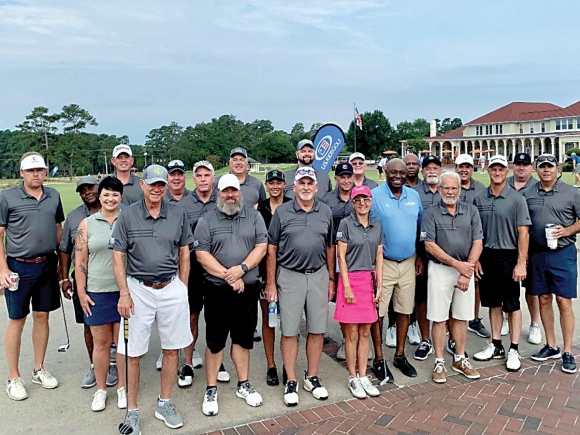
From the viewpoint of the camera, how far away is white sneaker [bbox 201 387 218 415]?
423 cm

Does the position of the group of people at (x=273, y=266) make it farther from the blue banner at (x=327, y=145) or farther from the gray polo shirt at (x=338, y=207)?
the blue banner at (x=327, y=145)

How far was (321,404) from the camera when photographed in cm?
441

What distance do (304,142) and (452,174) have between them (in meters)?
1.87

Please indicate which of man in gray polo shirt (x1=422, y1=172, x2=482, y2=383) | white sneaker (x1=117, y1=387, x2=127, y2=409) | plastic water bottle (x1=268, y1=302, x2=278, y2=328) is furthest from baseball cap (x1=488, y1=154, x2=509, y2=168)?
white sneaker (x1=117, y1=387, x2=127, y2=409)

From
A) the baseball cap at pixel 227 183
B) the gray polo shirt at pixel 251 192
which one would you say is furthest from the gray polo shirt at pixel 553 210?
the baseball cap at pixel 227 183

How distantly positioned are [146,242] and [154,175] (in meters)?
0.53

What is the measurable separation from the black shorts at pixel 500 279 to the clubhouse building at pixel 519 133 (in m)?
67.8

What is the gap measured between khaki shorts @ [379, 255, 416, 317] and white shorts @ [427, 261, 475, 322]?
19cm

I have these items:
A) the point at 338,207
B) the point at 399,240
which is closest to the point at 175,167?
the point at 338,207

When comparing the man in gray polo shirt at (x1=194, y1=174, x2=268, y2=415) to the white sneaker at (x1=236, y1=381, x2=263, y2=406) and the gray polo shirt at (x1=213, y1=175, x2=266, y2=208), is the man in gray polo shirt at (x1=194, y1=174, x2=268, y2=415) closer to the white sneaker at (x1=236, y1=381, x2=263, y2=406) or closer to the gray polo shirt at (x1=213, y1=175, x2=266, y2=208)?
the white sneaker at (x1=236, y1=381, x2=263, y2=406)

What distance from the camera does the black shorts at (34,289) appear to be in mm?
4613

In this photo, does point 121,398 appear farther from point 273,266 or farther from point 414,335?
point 414,335

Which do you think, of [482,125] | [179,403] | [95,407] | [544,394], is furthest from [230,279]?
[482,125]

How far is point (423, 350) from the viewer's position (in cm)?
542
